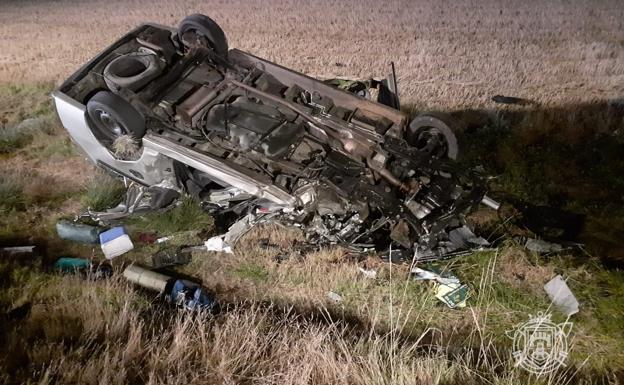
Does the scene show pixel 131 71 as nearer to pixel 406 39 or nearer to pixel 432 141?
pixel 432 141

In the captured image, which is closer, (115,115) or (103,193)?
(115,115)

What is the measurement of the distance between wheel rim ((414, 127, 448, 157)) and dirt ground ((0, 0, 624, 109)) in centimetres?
174

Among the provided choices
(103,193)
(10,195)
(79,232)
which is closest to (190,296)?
(79,232)

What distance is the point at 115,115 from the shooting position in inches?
156

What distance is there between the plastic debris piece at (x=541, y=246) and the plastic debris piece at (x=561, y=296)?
317mm

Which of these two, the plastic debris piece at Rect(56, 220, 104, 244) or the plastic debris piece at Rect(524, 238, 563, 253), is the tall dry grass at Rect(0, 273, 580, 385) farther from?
the plastic debris piece at Rect(56, 220, 104, 244)

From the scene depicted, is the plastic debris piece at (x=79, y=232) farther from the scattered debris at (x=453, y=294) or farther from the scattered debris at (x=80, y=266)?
the scattered debris at (x=453, y=294)

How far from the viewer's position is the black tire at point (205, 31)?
5160mm

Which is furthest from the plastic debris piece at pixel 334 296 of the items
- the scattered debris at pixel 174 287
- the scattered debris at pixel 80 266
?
the scattered debris at pixel 80 266

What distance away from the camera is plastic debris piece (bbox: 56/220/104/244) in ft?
14.9

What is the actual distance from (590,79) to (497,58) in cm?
119

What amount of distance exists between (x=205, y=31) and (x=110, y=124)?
165 centimetres

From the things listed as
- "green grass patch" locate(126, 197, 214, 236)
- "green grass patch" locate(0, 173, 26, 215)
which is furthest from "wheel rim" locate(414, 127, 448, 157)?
"green grass patch" locate(0, 173, 26, 215)

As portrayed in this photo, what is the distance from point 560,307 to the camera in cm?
352
